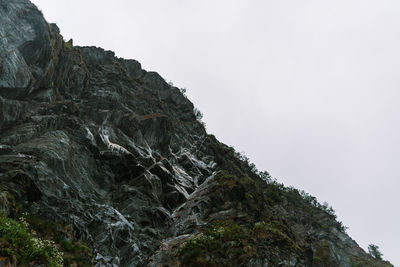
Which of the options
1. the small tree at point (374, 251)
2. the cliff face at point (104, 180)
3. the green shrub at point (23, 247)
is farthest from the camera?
the small tree at point (374, 251)

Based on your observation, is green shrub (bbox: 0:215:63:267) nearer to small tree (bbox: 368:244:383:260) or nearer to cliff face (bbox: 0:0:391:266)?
cliff face (bbox: 0:0:391:266)

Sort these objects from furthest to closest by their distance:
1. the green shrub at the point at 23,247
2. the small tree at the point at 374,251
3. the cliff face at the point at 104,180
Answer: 1. the small tree at the point at 374,251
2. the cliff face at the point at 104,180
3. the green shrub at the point at 23,247

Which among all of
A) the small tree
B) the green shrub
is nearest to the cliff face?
the green shrub

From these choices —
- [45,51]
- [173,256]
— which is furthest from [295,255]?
[45,51]

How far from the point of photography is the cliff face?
2398cm

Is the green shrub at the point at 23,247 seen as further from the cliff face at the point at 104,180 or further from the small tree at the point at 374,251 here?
the small tree at the point at 374,251

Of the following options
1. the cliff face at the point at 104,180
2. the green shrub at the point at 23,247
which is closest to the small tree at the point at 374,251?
the cliff face at the point at 104,180

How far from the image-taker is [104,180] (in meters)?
33.8

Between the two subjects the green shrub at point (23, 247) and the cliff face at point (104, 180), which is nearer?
the green shrub at point (23, 247)

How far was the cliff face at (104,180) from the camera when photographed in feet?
78.7

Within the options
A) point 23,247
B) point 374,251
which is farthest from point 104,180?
point 374,251

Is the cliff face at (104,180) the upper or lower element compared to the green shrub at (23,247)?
upper

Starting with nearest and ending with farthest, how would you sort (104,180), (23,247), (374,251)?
(23,247)
(104,180)
(374,251)

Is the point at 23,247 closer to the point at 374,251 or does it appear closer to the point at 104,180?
the point at 104,180
